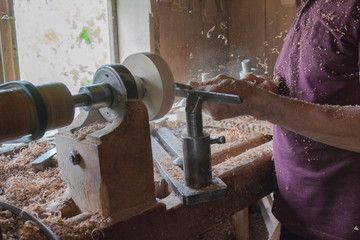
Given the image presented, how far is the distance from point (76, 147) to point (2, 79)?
4.36 ft

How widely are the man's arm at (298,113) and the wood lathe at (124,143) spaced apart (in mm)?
86

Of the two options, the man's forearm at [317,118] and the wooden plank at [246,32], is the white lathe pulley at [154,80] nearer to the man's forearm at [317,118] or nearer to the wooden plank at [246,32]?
the man's forearm at [317,118]

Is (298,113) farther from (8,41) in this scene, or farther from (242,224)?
(8,41)

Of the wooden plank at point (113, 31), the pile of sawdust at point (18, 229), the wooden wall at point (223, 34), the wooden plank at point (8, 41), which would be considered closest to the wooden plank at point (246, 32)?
the wooden wall at point (223, 34)

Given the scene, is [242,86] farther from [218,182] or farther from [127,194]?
[127,194]

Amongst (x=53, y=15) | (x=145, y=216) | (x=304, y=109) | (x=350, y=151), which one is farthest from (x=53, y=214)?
(x=53, y=15)

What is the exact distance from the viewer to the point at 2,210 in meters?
0.89

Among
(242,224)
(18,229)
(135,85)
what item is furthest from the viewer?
(242,224)

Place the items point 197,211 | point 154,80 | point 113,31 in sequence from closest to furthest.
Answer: point 154,80 → point 197,211 → point 113,31

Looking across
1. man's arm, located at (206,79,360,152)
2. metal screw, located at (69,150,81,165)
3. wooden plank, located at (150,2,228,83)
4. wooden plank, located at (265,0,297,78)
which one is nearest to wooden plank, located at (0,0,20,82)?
wooden plank, located at (150,2,228,83)

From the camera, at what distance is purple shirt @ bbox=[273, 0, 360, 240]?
1.06m

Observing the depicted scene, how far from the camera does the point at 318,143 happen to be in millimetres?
1153

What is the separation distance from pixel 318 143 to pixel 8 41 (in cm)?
182

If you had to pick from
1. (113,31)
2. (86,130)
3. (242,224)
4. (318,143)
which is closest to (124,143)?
(86,130)
